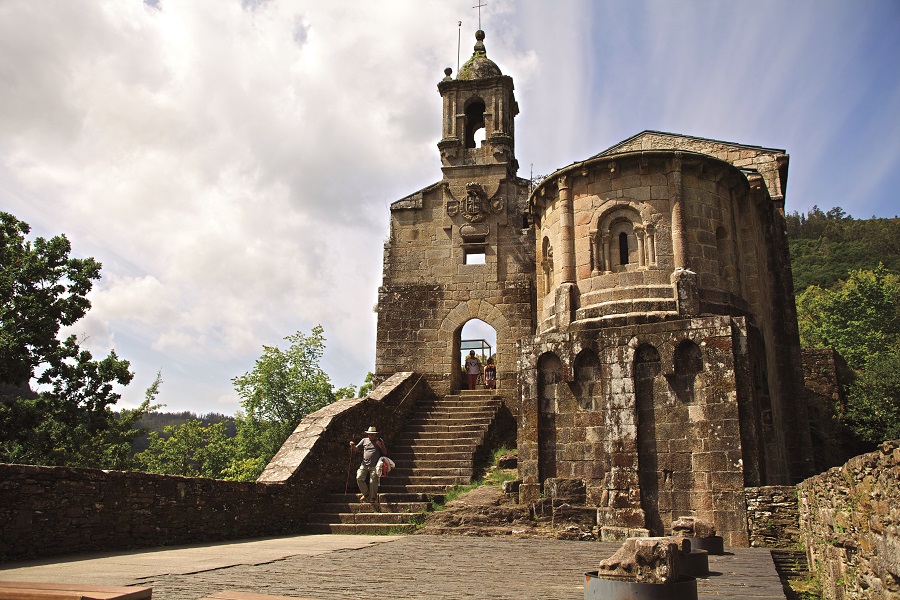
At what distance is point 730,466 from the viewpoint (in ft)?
36.2

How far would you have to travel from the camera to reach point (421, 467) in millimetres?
14445

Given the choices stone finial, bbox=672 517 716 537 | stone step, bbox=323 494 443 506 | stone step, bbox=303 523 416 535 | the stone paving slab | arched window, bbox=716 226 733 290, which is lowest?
stone step, bbox=303 523 416 535

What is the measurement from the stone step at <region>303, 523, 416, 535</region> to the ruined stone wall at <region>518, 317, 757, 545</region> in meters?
2.30

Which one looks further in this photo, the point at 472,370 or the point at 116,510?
the point at 472,370

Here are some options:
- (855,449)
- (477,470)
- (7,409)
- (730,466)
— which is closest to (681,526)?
(730,466)

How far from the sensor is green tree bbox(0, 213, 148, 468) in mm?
16391

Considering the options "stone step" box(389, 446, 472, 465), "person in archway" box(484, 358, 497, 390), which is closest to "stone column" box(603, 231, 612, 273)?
"stone step" box(389, 446, 472, 465)

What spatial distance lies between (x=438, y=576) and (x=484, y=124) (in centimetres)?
1734

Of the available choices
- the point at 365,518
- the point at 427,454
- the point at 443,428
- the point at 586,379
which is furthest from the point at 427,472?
the point at 586,379

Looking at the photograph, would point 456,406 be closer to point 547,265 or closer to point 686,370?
point 547,265

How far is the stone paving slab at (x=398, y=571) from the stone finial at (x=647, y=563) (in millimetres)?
465

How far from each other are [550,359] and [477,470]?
2953 mm

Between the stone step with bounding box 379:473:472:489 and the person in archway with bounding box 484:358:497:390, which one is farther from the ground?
the person in archway with bounding box 484:358:497:390

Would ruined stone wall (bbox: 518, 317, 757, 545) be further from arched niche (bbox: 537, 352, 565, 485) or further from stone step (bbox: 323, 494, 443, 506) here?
stone step (bbox: 323, 494, 443, 506)
